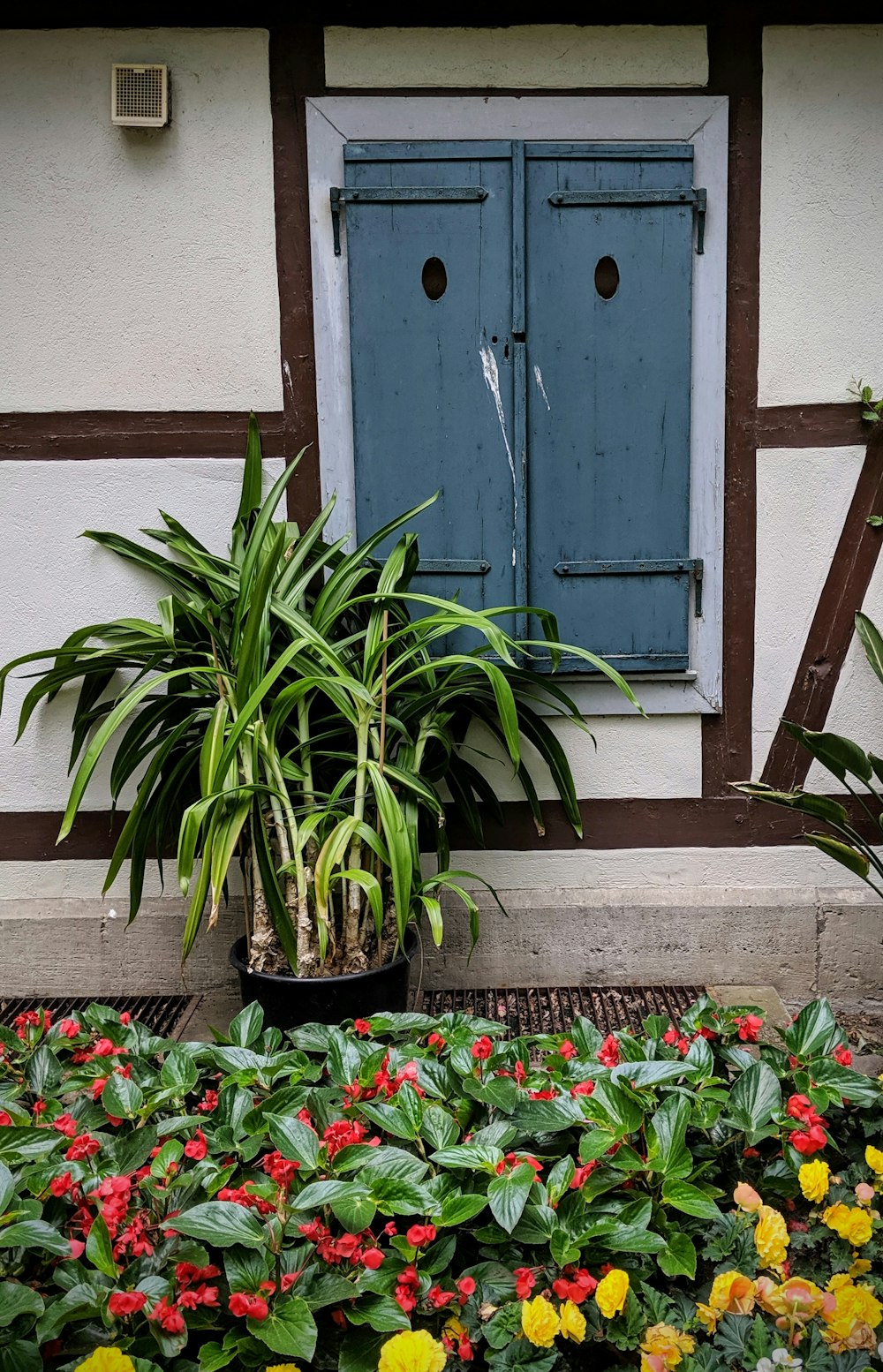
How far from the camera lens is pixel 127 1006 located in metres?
2.59

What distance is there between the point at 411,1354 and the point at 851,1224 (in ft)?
1.68

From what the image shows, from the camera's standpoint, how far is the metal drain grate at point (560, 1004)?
2.41 metres

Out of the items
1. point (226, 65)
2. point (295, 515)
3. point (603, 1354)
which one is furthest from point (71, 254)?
point (603, 1354)

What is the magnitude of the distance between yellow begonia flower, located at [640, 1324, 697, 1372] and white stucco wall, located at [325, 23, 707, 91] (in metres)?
2.59

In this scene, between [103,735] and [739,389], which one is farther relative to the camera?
[739,389]

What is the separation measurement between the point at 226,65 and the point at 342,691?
1.60 metres

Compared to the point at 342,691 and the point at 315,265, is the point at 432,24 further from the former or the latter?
the point at 342,691

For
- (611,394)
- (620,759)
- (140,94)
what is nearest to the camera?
(140,94)

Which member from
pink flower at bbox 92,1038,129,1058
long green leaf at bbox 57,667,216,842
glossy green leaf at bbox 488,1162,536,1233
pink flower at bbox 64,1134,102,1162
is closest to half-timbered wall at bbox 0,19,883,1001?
long green leaf at bbox 57,667,216,842

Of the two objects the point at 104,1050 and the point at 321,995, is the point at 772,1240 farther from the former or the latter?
the point at 321,995

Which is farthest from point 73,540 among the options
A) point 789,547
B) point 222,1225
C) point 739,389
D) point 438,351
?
point 222,1225

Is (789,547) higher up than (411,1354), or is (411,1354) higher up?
(789,547)

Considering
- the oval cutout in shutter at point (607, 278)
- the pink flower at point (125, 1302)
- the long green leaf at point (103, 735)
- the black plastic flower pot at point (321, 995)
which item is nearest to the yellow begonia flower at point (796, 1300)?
the pink flower at point (125, 1302)

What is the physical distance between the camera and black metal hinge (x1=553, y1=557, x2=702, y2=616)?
102 inches
